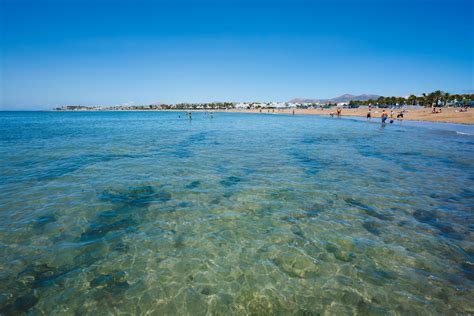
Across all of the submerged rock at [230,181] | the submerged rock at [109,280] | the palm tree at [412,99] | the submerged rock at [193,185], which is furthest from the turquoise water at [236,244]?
the palm tree at [412,99]

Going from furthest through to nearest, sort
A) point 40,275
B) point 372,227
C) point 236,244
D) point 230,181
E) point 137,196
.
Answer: point 230,181, point 137,196, point 372,227, point 236,244, point 40,275

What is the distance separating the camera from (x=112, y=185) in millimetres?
11820

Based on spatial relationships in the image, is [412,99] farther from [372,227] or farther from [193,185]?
[193,185]

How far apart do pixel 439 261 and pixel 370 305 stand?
288cm

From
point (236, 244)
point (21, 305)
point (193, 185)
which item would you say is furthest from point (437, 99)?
point (21, 305)

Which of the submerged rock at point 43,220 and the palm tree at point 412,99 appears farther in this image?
the palm tree at point 412,99

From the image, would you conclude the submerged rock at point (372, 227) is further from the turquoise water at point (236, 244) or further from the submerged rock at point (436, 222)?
the submerged rock at point (436, 222)

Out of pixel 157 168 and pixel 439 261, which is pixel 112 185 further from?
pixel 439 261

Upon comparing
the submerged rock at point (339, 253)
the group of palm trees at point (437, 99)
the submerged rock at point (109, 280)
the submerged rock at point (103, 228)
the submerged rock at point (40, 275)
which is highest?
the group of palm trees at point (437, 99)

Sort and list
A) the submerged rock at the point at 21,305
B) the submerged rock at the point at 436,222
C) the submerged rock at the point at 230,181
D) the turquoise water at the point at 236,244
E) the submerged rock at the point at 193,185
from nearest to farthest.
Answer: the submerged rock at the point at 21,305
the turquoise water at the point at 236,244
the submerged rock at the point at 436,222
the submerged rock at the point at 193,185
the submerged rock at the point at 230,181

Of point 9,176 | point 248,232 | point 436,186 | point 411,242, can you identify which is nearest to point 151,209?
point 248,232

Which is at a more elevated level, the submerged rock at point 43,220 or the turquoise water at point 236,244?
the submerged rock at point 43,220

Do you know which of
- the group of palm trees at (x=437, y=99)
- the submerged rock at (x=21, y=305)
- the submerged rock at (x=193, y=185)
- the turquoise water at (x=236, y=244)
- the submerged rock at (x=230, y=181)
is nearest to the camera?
the submerged rock at (x=21, y=305)

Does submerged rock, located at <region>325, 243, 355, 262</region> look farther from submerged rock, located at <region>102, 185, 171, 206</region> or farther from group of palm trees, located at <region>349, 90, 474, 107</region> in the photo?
group of palm trees, located at <region>349, 90, 474, 107</region>
